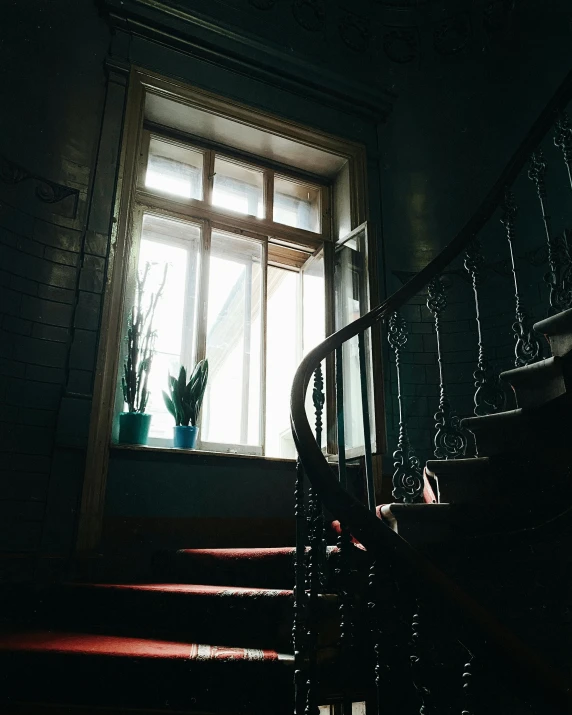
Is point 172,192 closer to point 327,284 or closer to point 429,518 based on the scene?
point 327,284

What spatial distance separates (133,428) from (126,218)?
1.34 m

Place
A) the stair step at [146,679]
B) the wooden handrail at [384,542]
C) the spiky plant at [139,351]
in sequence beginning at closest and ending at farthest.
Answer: the wooden handrail at [384,542] < the stair step at [146,679] < the spiky plant at [139,351]

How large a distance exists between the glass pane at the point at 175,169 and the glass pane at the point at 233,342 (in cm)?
43

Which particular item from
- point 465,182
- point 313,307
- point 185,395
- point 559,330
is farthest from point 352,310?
point 559,330

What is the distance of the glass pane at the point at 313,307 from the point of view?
409 cm

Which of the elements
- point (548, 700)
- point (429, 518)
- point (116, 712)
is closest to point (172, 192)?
point (429, 518)

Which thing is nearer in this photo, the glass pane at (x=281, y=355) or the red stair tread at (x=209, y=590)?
the red stair tread at (x=209, y=590)

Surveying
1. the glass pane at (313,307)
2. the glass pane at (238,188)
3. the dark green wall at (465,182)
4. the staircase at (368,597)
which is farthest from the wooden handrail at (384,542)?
the glass pane at (238,188)

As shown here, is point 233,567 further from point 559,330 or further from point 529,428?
point 559,330

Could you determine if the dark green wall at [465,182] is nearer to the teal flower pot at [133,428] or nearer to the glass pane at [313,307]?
the glass pane at [313,307]

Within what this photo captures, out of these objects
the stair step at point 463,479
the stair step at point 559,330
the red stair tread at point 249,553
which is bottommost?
the red stair tread at point 249,553

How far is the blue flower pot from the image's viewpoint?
335 cm

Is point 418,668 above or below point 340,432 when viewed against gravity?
below

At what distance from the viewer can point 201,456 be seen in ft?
11.0
